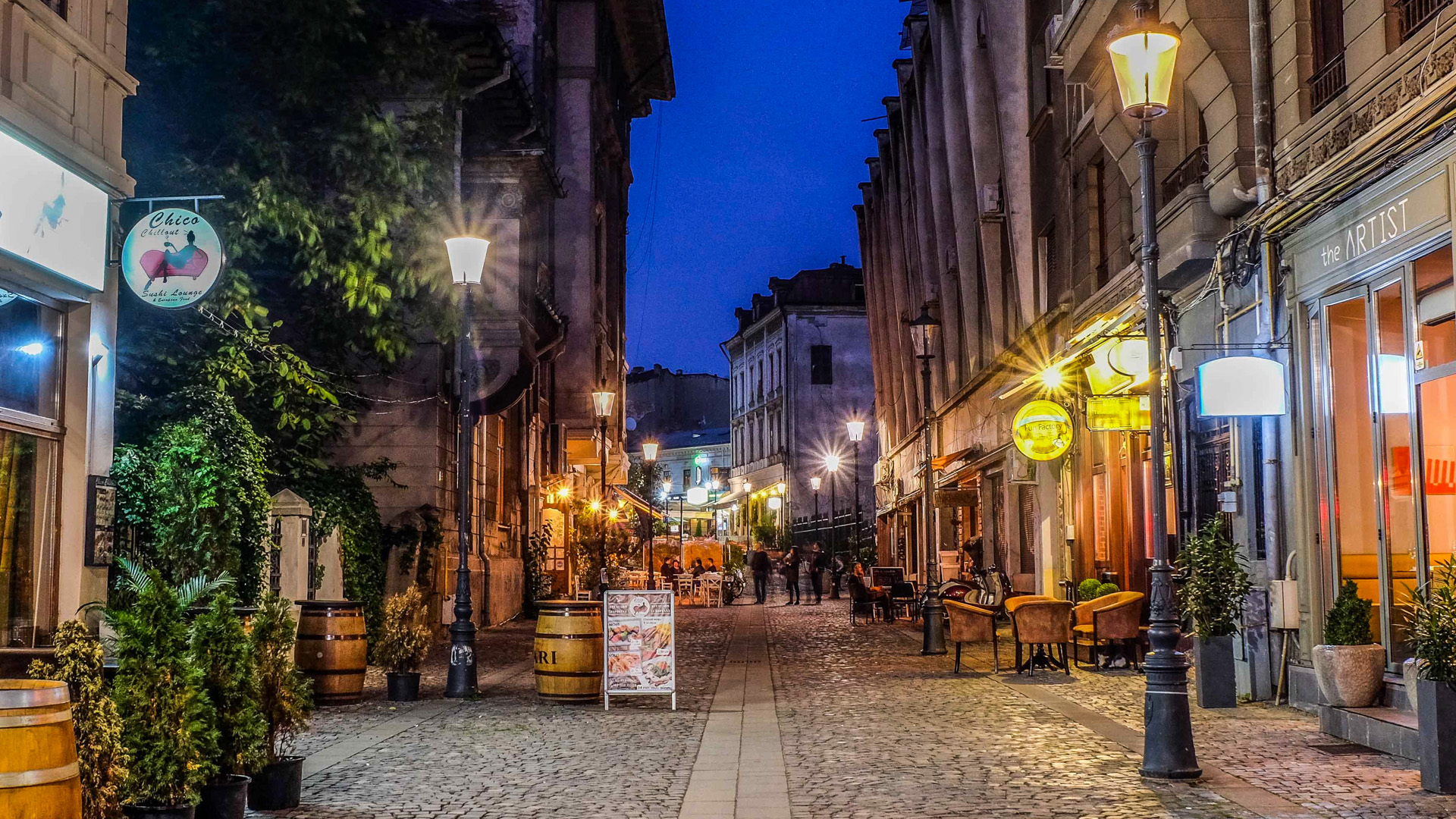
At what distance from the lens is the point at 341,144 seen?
17.4 metres

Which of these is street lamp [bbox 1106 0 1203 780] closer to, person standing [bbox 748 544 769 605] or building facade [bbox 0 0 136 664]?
building facade [bbox 0 0 136 664]

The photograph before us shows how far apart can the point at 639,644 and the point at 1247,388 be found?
20.1ft

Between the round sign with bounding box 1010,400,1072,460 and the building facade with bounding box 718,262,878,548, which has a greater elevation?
the building facade with bounding box 718,262,878,548

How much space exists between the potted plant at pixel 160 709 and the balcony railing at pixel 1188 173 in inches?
A: 475

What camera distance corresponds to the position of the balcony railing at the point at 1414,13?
35.1 feet

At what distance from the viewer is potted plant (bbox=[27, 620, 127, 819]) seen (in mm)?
6227

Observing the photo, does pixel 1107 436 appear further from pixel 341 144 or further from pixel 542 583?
pixel 542 583

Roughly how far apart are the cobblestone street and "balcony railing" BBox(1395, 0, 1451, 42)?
5486 mm

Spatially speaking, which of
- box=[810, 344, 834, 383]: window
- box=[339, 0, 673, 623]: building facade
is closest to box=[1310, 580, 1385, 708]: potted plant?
box=[339, 0, 673, 623]: building facade

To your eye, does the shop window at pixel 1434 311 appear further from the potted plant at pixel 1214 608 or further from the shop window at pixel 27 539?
the shop window at pixel 27 539

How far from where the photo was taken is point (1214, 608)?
13195mm

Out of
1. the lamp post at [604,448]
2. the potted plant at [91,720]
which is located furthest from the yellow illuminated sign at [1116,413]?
the lamp post at [604,448]

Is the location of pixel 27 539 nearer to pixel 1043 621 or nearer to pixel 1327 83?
pixel 1043 621

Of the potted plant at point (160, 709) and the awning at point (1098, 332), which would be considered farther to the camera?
the awning at point (1098, 332)
